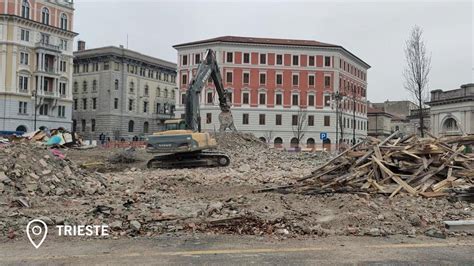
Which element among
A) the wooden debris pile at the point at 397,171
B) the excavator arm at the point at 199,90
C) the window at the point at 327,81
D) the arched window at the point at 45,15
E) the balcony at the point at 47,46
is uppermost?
the arched window at the point at 45,15

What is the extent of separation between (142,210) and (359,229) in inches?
173

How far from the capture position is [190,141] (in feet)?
66.8

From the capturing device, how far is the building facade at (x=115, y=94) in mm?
80375

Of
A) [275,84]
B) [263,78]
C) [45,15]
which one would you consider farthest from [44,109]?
[275,84]

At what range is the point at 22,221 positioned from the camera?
8516 millimetres

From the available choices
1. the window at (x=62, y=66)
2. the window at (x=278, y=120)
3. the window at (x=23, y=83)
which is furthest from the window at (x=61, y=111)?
the window at (x=278, y=120)

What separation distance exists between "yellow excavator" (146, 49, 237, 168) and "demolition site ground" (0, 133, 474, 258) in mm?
3792

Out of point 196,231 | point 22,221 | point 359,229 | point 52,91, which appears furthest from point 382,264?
point 52,91

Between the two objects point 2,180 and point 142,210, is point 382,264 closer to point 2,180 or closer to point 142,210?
point 142,210

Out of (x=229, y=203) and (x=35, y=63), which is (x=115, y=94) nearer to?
(x=35, y=63)

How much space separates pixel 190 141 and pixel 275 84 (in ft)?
190

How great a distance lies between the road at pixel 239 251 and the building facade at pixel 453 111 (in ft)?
172

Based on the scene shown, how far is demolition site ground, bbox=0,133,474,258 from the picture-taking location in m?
8.12

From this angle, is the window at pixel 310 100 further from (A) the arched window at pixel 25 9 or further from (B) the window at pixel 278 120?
(A) the arched window at pixel 25 9
